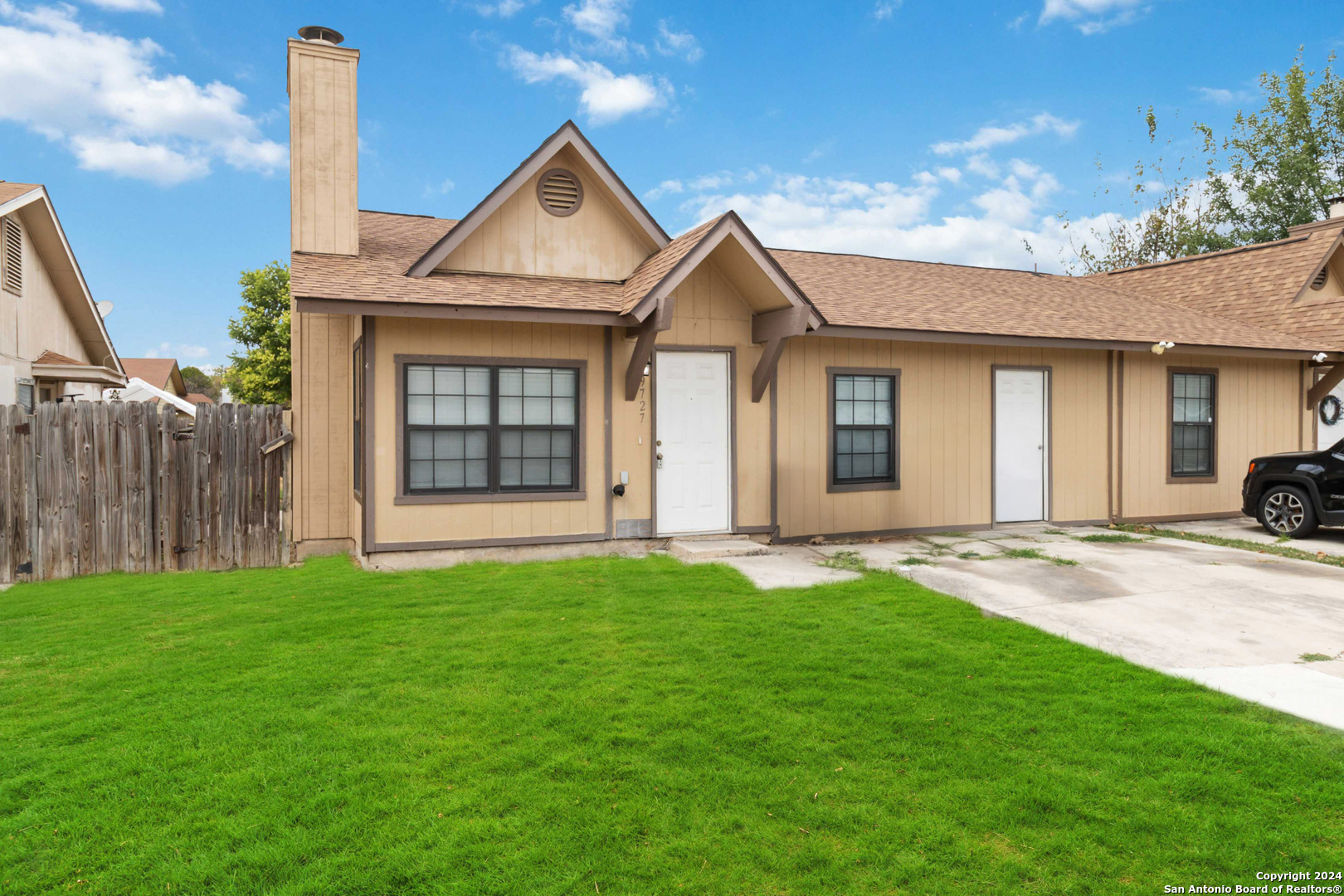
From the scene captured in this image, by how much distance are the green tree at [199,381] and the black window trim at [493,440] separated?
73.3 meters

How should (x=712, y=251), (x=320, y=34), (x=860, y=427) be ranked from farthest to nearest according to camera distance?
(x=860, y=427)
(x=320, y=34)
(x=712, y=251)

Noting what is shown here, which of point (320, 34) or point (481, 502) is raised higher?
point (320, 34)

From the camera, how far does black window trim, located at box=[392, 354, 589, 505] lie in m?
8.48

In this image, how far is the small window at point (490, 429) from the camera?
860 centimetres

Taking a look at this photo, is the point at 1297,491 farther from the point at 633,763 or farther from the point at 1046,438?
the point at 633,763

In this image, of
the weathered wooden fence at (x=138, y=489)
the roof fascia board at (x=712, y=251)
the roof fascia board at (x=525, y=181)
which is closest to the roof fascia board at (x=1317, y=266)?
the roof fascia board at (x=712, y=251)

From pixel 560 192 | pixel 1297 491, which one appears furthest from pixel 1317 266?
pixel 560 192

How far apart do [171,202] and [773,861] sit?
32.4 m

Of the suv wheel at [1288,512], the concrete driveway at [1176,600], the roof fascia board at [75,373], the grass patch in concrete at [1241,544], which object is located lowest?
the concrete driveway at [1176,600]

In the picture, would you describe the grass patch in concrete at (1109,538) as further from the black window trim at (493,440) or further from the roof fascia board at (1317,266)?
the roof fascia board at (1317,266)

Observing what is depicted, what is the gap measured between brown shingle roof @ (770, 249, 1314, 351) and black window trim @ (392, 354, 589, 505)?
3.32 meters

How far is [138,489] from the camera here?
28.2 feet

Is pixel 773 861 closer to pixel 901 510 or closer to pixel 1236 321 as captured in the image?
pixel 901 510

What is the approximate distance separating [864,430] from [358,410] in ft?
20.3
